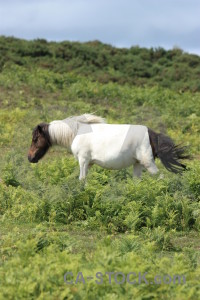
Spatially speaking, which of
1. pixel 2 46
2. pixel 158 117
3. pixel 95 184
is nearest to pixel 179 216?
pixel 95 184

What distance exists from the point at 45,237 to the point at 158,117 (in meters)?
15.3

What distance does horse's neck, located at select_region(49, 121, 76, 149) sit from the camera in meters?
10.9

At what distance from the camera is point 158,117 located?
21.7 m

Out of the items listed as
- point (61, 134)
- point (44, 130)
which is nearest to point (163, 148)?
point (61, 134)

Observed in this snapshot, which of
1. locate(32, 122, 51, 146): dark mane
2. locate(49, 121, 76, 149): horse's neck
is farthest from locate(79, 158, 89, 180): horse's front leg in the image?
locate(32, 122, 51, 146): dark mane

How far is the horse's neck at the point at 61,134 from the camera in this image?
10.9 metres

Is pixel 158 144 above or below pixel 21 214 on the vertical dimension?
above

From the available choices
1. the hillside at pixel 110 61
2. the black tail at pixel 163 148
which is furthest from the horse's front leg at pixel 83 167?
the hillside at pixel 110 61

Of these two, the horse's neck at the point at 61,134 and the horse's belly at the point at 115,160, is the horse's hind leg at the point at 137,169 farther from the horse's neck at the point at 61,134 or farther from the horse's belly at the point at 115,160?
the horse's neck at the point at 61,134

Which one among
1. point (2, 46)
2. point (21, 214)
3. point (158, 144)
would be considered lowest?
point (21, 214)

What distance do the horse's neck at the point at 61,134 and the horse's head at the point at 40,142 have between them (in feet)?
0.39

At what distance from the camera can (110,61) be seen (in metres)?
33.8

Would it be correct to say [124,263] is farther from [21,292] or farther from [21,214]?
[21,214]

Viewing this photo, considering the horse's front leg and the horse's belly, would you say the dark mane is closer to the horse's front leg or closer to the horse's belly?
the horse's front leg
